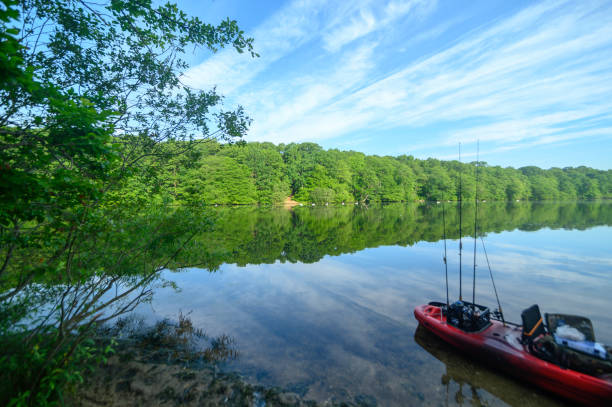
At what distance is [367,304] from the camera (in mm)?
11258

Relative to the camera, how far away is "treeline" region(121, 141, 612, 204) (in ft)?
235

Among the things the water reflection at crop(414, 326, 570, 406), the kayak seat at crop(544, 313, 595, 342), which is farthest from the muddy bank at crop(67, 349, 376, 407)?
the kayak seat at crop(544, 313, 595, 342)

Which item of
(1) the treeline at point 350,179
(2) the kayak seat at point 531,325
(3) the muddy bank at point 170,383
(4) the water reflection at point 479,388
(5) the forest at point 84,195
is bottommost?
(4) the water reflection at point 479,388

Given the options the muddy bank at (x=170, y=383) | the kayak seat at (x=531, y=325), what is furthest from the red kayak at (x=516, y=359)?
the muddy bank at (x=170, y=383)

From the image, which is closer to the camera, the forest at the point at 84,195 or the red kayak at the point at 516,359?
the forest at the point at 84,195

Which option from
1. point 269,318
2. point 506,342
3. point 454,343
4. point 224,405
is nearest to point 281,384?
point 224,405

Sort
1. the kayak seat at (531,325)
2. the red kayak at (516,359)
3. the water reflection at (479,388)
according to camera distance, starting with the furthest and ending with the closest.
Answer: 1. the kayak seat at (531,325)
2. the water reflection at (479,388)
3. the red kayak at (516,359)

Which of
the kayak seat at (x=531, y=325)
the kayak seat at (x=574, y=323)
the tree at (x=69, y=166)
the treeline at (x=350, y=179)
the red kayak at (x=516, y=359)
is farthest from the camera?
the treeline at (x=350, y=179)

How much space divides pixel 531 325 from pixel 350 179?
85.2 meters

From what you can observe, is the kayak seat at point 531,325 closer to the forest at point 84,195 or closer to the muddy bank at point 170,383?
the muddy bank at point 170,383

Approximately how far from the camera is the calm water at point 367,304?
6410mm

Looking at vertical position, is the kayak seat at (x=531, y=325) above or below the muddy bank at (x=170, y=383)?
above

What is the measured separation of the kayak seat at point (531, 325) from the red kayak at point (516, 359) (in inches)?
9.0

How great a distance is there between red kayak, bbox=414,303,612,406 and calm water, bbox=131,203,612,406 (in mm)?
369
